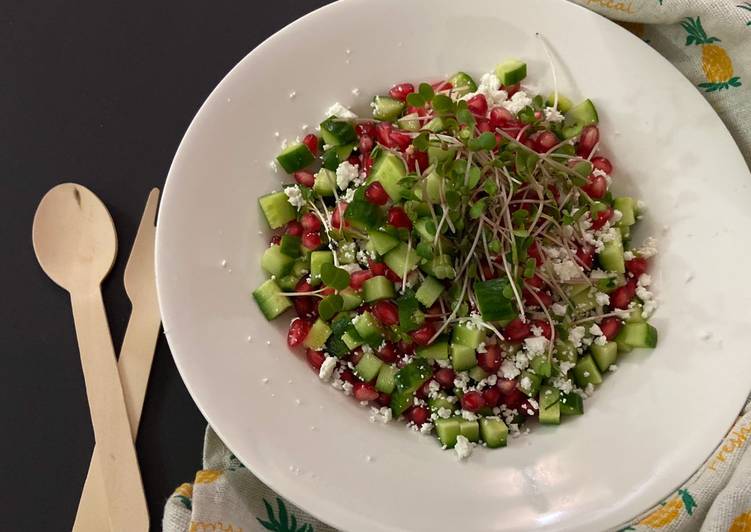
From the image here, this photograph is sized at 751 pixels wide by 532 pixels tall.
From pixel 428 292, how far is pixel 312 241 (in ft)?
1.06

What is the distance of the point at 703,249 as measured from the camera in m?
1.74

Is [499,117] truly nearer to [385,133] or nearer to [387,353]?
[385,133]

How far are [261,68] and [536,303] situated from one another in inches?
35.7

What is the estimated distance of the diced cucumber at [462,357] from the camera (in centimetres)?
163

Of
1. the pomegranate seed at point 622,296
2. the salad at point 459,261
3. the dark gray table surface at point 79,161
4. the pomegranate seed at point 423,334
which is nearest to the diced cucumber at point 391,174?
the salad at point 459,261

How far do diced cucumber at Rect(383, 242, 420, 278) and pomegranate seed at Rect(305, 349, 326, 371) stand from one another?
11.2 inches

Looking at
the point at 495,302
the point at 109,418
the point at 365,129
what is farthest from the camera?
the point at 109,418

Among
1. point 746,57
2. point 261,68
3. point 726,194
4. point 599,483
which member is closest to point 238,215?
point 261,68

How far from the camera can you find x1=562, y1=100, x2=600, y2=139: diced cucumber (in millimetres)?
1779

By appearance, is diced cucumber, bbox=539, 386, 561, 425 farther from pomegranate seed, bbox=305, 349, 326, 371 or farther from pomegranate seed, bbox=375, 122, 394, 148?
pomegranate seed, bbox=375, 122, 394, 148

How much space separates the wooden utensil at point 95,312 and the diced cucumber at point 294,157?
0.61 metres

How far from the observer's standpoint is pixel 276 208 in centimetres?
171

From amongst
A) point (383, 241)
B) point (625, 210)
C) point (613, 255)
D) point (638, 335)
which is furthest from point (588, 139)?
point (383, 241)

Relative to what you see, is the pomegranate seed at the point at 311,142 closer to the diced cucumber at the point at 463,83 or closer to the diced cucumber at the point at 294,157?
the diced cucumber at the point at 294,157
